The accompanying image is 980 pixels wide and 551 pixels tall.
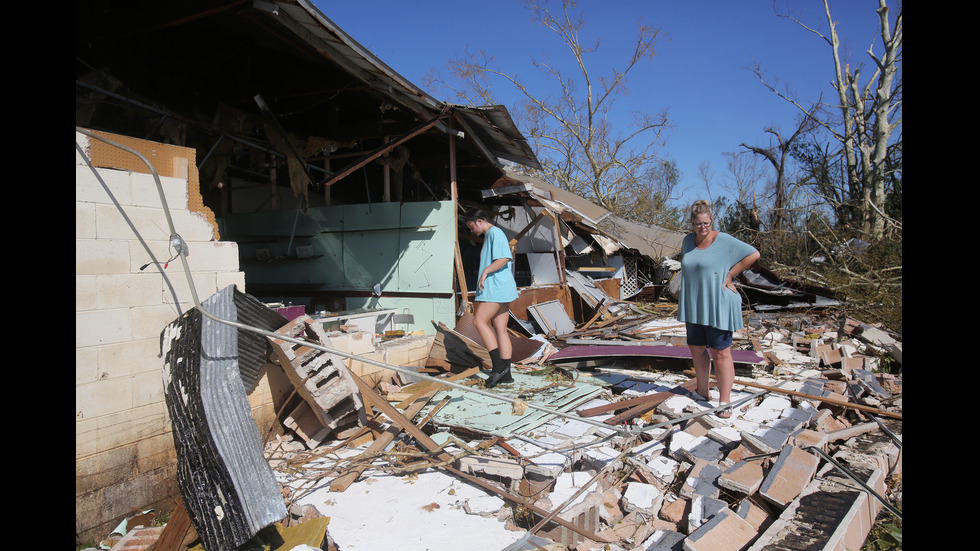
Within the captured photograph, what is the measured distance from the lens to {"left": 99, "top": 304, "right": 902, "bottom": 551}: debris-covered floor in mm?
2646

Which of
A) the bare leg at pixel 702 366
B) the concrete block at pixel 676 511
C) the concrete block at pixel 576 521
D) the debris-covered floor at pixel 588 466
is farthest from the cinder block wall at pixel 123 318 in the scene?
the bare leg at pixel 702 366

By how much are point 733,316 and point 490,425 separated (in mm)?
2203

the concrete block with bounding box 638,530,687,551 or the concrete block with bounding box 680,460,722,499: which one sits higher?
the concrete block with bounding box 680,460,722,499

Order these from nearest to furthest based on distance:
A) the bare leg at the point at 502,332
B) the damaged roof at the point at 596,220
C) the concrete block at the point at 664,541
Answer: the concrete block at the point at 664,541, the bare leg at the point at 502,332, the damaged roof at the point at 596,220

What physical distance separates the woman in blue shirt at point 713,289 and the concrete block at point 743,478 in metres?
1.22

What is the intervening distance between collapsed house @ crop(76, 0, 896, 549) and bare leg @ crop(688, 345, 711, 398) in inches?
43.4

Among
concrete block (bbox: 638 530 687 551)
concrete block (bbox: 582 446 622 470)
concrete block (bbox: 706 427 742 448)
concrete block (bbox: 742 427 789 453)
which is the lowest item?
concrete block (bbox: 638 530 687 551)

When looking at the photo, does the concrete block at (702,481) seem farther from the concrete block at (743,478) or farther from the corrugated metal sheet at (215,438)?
the corrugated metal sheet at (215,438)

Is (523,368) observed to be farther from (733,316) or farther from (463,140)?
(463,140)

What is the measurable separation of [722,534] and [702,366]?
88.8 inches

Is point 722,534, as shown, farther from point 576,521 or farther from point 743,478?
point 576,521

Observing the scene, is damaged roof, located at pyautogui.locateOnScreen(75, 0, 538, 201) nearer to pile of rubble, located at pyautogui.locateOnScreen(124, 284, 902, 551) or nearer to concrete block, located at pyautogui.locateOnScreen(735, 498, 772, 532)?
pile of rubble, located at pyautogui.locateOnScreen(124, 284, 902, 551)

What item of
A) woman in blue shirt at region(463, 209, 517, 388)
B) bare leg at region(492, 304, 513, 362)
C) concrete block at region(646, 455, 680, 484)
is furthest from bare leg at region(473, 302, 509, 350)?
concrete block at region(646, 455, 680, 484)

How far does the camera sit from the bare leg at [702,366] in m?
4.49
